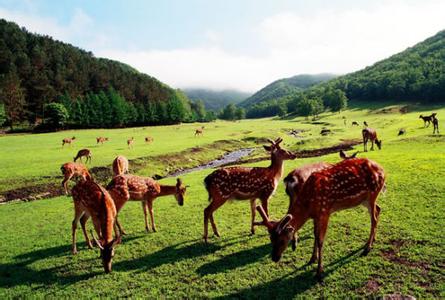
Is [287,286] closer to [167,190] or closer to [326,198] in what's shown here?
[326,198]

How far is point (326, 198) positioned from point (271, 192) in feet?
9.83

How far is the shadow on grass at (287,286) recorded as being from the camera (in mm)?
8173

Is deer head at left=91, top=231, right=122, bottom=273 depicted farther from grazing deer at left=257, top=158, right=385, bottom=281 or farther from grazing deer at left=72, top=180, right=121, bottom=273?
grazing deer at left=257, top=158, right=385, bottom=281

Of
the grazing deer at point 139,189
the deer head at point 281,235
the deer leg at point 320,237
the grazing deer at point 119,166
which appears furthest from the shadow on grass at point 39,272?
the grazing deer at point 119,166

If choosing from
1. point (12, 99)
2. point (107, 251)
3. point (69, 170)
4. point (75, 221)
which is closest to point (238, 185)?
point (107, 251)

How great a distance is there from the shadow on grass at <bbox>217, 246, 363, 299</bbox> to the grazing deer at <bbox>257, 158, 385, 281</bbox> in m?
0.33

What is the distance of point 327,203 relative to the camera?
8.65 metres

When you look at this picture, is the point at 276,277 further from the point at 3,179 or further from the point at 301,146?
the point at 301,146

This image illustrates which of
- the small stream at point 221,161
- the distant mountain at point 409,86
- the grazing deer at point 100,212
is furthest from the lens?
the distant mountain at point 409,86

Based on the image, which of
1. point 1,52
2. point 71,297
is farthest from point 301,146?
point 1,52

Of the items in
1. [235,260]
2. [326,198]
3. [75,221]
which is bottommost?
[235,260]

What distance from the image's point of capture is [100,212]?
974cm

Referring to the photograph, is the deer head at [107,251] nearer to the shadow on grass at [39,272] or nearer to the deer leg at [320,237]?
the shadow on grass at [39,272]

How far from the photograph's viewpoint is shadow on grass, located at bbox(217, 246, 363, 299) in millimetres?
8173
